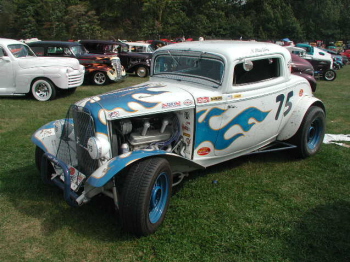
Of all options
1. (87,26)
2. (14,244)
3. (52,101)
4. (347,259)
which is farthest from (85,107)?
(87,26)

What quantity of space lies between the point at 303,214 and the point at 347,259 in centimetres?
76

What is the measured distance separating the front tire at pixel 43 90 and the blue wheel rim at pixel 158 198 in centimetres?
721

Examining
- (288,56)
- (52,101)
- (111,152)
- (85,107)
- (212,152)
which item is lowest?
(52,101)

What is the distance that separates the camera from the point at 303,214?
3.68 m

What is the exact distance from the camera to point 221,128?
4.07 metres

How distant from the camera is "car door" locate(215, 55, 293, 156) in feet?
13.5

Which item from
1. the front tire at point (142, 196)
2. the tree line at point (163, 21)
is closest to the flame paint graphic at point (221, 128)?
the front tire at point (142, 196)

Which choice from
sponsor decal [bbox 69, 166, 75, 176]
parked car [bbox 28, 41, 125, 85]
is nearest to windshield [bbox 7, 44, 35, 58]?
parked car [bbox 28, 41, 125, 85]

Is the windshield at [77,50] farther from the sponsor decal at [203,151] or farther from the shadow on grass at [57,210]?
the sponsor decal at [203,151]

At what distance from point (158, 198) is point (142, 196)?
0.50 meters

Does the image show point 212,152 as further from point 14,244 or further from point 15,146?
point 15,146

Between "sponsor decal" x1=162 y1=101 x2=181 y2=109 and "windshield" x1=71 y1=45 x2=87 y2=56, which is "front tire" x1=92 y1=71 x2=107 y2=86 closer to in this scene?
"windshield" x1=71 y1=45 x2=87 y2=56

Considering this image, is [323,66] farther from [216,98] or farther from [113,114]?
[113,114]

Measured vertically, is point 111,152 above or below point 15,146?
above
